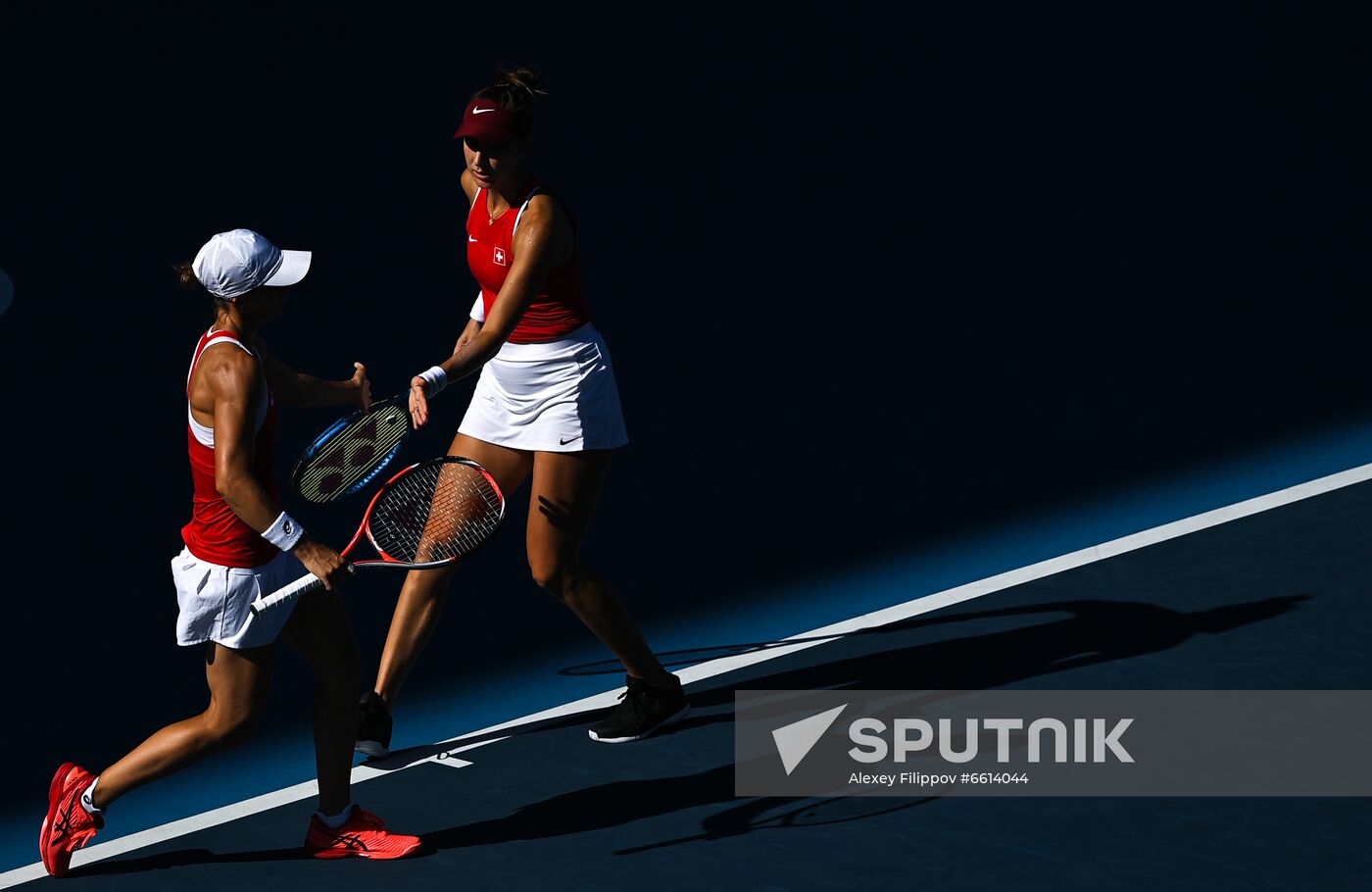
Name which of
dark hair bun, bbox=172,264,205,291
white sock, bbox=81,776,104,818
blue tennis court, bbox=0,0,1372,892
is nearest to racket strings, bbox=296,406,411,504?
blue tennis court, bbox=0,0,1372,892

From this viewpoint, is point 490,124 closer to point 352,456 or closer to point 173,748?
point 352,456

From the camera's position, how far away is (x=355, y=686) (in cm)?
655

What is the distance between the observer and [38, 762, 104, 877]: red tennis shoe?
652cm

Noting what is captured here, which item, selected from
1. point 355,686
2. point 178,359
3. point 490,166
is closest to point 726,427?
point 178,359

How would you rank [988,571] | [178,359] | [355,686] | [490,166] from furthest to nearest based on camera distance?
[178,359] < [988,571] < [490,166] < [355,686]

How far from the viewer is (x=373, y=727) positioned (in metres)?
7.41

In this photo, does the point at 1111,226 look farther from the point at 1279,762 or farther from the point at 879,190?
the point at 1279,762

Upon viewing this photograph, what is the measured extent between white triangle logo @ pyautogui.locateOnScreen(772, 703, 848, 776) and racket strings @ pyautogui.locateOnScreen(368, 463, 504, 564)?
3.94 ft

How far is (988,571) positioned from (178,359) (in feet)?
12.0

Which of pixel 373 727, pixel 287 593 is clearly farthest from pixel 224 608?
pixel 373 727

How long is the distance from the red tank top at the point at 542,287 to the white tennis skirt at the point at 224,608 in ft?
4.40

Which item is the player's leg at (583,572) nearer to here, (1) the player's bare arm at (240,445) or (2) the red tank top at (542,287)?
(2) the red tank top at (542,287)

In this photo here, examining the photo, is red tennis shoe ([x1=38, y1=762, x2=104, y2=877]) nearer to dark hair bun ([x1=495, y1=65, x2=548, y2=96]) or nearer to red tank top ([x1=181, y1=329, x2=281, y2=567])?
red tank top ([x1=181, y1=329, x2=281, y2=567])

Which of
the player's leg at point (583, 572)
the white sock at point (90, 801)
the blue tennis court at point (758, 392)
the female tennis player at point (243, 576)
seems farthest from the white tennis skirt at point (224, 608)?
the player's leg at point (583, 572)
